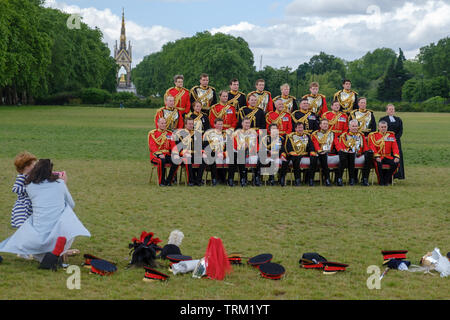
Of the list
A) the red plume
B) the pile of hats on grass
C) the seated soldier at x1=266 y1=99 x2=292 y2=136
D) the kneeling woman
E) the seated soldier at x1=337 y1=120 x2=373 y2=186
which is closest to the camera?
the red plume

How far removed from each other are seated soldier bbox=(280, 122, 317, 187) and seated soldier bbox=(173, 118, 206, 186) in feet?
5.85

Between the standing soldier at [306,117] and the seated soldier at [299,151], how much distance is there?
1.43ft

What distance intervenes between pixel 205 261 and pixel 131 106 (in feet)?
198

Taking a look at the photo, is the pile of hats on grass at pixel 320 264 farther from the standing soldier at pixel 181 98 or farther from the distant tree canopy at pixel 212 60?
the distant tree canopy at pixel 212 60

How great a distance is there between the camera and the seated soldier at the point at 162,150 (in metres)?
11.4

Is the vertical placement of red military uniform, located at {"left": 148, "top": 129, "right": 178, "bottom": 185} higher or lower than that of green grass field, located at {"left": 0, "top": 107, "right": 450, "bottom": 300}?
higher

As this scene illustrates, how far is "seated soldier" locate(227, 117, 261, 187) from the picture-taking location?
11.6 m

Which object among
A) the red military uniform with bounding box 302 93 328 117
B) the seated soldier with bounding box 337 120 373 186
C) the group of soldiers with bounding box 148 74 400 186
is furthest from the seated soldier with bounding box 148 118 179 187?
the seated soldier with bounding box 337 120 373 186

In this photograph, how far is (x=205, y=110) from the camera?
12.4m

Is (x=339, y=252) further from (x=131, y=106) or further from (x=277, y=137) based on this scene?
(x=131, y=106)

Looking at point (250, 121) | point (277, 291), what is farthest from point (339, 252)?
point (250, 121)

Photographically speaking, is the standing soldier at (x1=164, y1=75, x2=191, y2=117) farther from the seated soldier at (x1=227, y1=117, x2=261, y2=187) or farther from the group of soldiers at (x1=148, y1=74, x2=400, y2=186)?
the seated soldier at (x1=227, y1=117, x2=261, y2=187)

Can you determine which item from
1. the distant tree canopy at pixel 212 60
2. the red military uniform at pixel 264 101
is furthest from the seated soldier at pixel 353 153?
the distant tree canopy at pixel 212 60

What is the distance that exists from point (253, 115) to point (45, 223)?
683 centimetres
